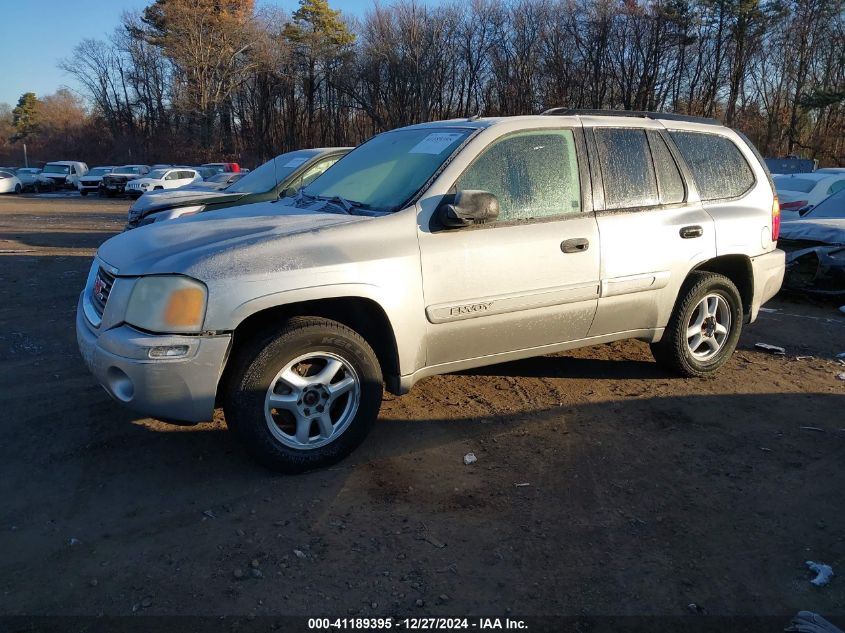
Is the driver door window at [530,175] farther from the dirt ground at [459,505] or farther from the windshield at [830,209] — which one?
the windshield at [830,209]

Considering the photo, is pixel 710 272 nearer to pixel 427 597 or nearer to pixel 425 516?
pixel 425 516

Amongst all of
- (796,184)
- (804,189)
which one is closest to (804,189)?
(804,189)

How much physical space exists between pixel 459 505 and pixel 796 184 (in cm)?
1296

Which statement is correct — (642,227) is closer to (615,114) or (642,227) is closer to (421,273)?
(615,114)

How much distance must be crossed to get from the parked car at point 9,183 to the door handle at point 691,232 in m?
39.7

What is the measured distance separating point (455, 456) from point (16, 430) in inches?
108

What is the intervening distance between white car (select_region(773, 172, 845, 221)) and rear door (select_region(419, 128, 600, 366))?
849cm

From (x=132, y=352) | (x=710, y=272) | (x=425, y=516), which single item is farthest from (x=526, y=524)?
(x=710, y=272)

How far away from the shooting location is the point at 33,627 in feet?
8.16

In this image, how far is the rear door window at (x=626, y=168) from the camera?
14.8ft

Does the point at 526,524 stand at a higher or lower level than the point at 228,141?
lower

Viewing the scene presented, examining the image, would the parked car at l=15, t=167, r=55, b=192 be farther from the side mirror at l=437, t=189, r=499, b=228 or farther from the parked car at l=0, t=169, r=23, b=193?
the side mirror at l=437, t=189, r=499, b=228

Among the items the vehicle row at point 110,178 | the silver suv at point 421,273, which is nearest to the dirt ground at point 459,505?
the silver suv at point 421,273

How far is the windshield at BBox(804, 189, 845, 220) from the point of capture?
365 inches
